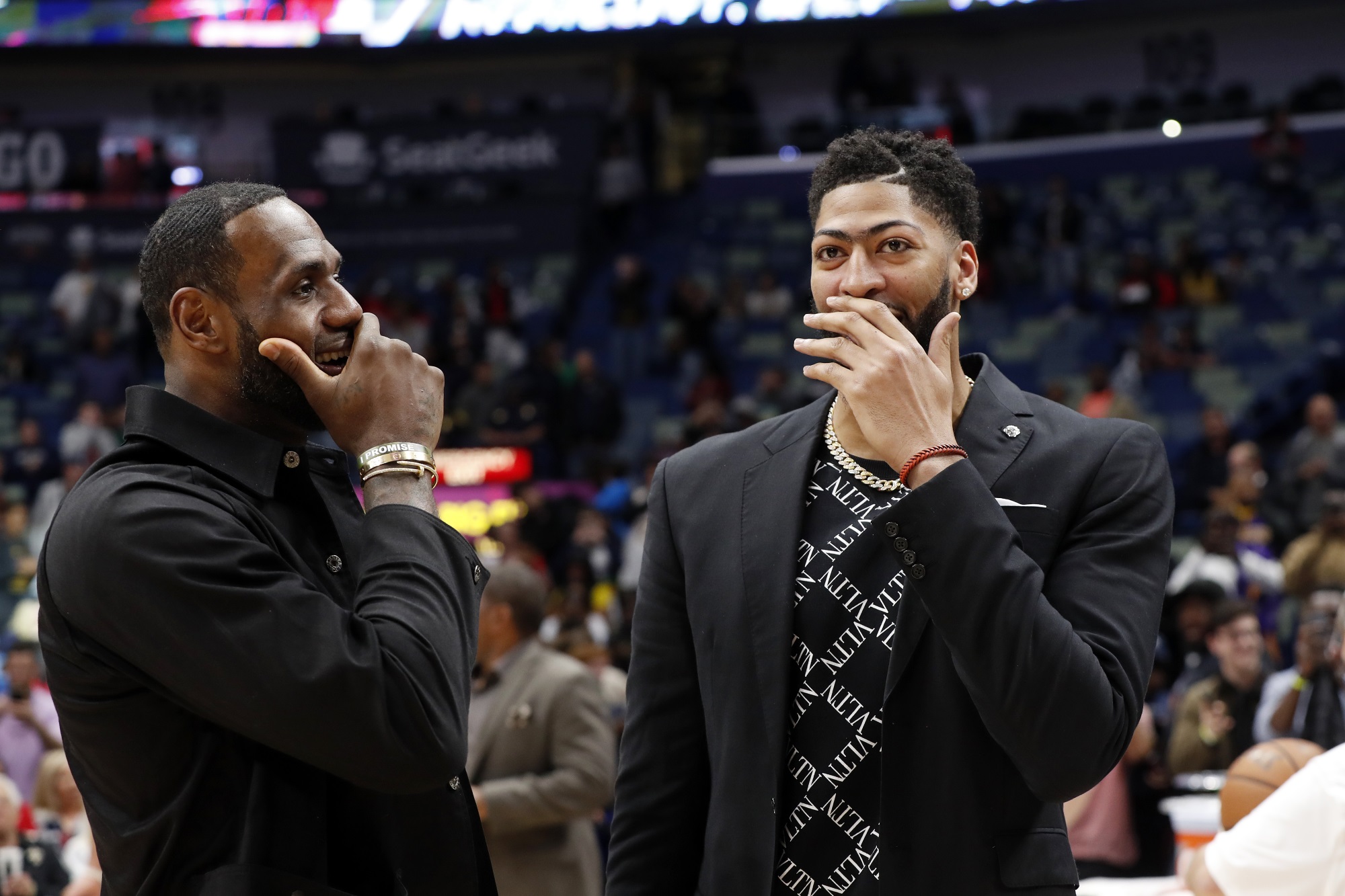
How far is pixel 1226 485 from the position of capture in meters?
11.5

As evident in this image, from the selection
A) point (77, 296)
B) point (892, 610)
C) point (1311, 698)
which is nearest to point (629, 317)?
point (77, 296)

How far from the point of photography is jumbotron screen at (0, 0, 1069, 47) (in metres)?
20.8

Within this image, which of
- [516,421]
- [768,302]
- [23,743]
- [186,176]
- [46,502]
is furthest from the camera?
[186,176]

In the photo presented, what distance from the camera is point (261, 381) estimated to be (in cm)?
232

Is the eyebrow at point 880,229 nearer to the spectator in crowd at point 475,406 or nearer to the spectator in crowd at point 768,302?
the spectator in crowd at point 475,406

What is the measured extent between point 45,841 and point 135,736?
438 cm

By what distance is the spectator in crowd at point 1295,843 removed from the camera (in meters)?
3.30

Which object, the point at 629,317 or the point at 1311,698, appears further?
the point at 629,317

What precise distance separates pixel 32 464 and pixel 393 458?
13719 mm

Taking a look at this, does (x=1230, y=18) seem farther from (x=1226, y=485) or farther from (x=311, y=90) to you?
(x=311, y=90)

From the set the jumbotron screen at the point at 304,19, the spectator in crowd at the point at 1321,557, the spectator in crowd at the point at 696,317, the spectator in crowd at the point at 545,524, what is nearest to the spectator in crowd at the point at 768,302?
the spectator in crowd at the point at 696,317

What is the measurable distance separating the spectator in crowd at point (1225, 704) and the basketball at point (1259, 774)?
2.90m

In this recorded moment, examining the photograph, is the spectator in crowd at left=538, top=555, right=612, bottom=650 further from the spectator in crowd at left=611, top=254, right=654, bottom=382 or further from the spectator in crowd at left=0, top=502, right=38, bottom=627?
the spectator in crowd at left=611, top=254, right=654, bottom=382

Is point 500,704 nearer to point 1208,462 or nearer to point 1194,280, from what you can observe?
point 1208,462
